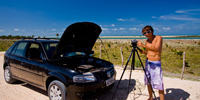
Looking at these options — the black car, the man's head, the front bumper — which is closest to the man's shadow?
the black car

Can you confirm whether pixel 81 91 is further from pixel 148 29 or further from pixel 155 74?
pixel 148 29

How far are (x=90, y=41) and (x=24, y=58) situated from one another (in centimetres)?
222

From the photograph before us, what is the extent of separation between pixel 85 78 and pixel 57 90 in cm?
81

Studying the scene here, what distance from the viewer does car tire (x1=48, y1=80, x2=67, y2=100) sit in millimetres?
2930

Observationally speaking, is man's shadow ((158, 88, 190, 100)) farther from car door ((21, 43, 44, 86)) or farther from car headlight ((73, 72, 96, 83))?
car door ((21, 43, 44, 86))

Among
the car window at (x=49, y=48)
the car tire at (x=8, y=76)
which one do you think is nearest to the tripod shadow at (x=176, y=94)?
the car window at (x=49, y=48)

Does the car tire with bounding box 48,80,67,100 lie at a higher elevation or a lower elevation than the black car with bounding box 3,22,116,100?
lower

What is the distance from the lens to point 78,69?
3.12 m

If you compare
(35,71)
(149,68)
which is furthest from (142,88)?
(35,71)

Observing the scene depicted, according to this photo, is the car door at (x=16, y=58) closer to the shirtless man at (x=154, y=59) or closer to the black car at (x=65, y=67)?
the black car at (x=65, y=67)

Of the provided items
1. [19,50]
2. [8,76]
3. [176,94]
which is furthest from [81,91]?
[8,76]

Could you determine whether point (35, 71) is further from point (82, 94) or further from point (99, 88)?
point (99, 88)

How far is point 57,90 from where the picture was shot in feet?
10.2

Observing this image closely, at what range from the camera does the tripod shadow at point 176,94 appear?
3.89 metres
